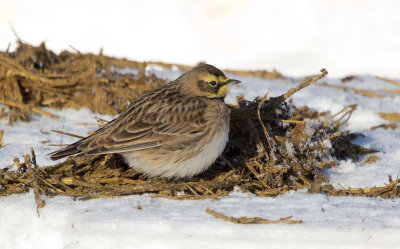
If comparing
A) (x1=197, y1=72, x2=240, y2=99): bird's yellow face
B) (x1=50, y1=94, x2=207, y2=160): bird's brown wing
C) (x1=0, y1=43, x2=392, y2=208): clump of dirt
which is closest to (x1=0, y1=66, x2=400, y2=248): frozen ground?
(x1=0, y1=43, x2=392, y2=208): clump of dirt

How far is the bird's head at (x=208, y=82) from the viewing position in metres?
5.41

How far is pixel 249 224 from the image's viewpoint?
376 centimetres

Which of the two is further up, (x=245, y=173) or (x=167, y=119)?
(x=167, y=119)

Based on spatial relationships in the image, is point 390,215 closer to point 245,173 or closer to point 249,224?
point 249,224

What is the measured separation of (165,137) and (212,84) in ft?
2.81

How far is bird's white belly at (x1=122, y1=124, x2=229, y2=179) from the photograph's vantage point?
16.0ft

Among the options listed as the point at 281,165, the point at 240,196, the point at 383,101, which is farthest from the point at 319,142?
the point at 383,101

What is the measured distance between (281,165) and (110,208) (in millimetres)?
1839

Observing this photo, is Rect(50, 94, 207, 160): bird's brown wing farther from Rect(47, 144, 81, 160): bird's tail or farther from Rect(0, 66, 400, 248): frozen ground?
Rect(0, 66, 400, 248): frozen ground

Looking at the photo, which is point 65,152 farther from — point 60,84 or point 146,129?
point 60,84

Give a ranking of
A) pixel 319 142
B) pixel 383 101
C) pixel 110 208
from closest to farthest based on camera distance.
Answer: pixel 110 208, pixel 319 142, pixel 383 101

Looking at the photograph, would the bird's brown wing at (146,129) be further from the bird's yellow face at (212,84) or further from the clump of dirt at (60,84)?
the clump of dirt at (60,84)

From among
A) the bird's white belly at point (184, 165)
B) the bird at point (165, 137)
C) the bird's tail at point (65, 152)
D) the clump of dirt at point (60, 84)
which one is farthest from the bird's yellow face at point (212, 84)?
the clump of dirt at point (60, 84)

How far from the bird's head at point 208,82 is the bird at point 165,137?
6.7 inches
